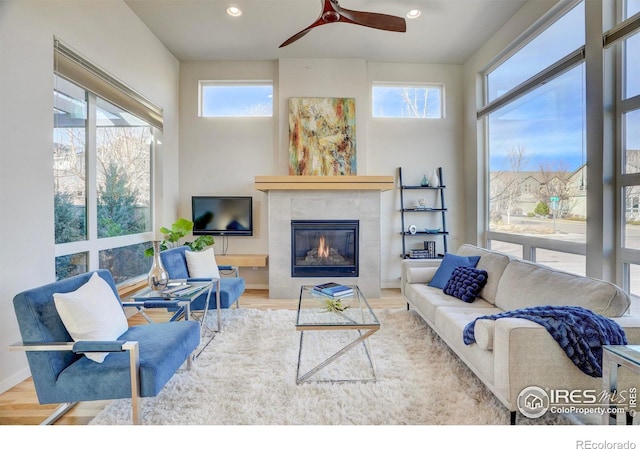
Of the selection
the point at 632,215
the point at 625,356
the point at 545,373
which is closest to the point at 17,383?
the point at 545,373

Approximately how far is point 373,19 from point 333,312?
258cm

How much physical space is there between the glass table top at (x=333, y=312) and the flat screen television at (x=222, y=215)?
216 centimetres

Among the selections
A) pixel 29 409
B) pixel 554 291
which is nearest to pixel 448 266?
pixel 554 291

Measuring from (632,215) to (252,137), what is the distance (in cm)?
451

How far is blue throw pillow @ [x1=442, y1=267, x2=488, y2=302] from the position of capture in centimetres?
275

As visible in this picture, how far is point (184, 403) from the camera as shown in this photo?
75.7 inches

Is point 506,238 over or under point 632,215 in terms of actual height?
under

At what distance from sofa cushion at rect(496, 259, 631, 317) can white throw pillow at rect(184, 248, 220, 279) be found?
2708mm

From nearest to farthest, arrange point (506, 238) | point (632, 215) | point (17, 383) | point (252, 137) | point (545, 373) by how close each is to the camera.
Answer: point (545, 373)
point (17, 383)
point (632, 215)
point (506, 238)
point (252, 137)

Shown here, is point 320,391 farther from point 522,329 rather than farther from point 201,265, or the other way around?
point 201,265

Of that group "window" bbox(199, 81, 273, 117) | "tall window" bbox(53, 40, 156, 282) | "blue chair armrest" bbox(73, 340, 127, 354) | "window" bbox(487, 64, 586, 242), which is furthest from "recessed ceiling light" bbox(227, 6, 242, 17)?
"blue chair armrest" bbox(73, 340, 127, 354)

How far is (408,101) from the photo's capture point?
16.5ft

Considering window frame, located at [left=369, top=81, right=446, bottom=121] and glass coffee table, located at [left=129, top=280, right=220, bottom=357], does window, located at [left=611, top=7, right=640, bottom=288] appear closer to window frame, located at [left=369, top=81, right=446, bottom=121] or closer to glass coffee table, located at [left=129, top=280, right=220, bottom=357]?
window frame, located at [left=369, top=81, right=446, bottom=121]
